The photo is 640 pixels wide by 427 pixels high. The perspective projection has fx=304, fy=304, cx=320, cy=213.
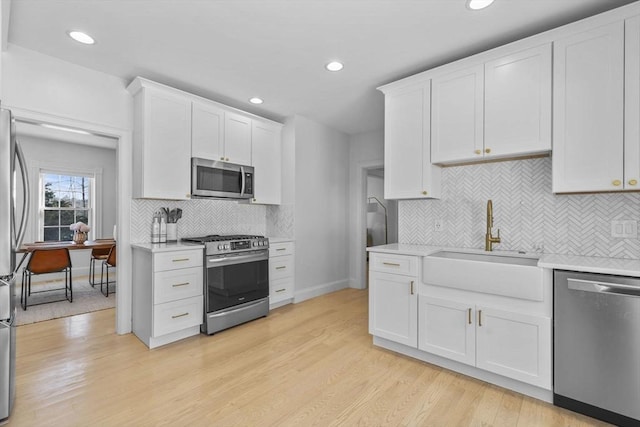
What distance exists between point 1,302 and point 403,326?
268 cm

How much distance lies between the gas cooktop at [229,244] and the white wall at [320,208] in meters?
0.81

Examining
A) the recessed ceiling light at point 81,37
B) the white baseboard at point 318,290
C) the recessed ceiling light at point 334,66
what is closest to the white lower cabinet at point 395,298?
the white baseboard at point 318,290

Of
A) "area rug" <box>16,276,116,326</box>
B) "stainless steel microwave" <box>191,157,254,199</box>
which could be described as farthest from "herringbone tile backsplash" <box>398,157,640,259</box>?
"area rug" <box>16,276,116,326</box>

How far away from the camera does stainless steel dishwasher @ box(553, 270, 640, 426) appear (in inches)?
64.9

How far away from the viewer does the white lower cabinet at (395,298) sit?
2.49m

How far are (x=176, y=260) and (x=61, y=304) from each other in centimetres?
249

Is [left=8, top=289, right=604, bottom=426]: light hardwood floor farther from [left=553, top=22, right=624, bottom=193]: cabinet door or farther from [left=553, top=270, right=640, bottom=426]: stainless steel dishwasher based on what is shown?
[left=553, top=22, right=624, bottom=193]: cabinet door

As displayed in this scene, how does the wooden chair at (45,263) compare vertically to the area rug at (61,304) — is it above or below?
above

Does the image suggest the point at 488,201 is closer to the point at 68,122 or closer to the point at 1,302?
the point at 1,302

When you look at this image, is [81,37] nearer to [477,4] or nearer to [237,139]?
[237,139]

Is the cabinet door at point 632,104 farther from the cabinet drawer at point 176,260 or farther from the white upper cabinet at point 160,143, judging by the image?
the white upper cabinet at point 160,143

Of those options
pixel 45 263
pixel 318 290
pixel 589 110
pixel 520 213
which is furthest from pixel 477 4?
pixel 45 263

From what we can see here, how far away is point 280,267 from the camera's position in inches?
155

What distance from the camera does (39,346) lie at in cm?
275
